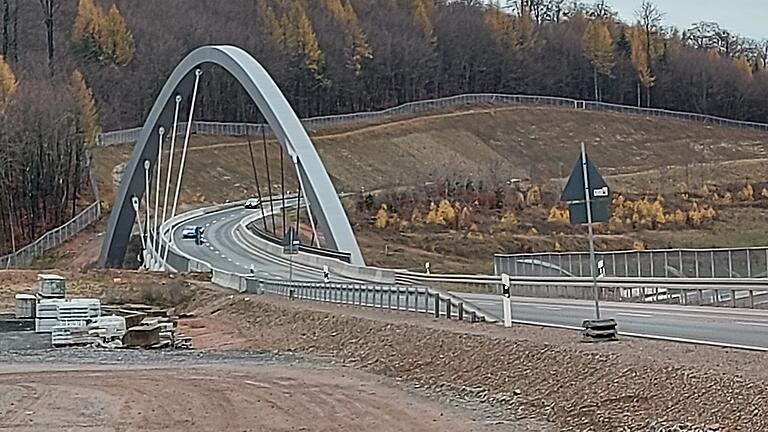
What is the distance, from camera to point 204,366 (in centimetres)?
2623

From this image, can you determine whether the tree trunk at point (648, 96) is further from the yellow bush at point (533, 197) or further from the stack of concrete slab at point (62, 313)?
the stack of concrete slab at point (62, 313)

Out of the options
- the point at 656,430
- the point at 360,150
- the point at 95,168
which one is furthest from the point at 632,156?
the point at 656,430

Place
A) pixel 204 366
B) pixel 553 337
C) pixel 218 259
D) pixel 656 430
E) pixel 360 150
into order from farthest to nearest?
1. pixel 360 150
2. pixel 218 259
3. pixel 204 366
4. pixel 553 337
5. pixel 656 430

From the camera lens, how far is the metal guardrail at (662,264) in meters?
32.1

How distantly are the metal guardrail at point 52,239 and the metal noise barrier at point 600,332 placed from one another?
62888mm

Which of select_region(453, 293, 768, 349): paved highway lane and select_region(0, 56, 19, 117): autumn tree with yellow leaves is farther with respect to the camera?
select_region(0, 56, 19, 117): autumn tree with yellow leaves

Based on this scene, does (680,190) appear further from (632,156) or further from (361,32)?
(361,32)

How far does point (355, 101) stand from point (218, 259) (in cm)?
8561

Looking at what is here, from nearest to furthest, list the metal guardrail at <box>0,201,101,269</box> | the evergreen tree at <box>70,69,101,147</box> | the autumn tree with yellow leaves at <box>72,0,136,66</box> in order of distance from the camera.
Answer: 1. the metal guardrail at <box>0,201,101,269</box>
2. the evergreen tree at <box>70,69,101,147</box>
3. the autumn tree with yellow leaves at <box>72,0,136,66</box>

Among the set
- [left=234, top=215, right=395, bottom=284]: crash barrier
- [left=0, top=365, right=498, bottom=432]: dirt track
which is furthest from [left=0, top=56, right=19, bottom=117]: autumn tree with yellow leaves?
[left=0, top=365, right=498, bottom=432]: dirt track

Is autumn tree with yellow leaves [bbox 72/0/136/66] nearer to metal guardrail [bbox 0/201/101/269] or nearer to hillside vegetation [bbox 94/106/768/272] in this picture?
hillside vegetation [bbox 94/106/768/272]

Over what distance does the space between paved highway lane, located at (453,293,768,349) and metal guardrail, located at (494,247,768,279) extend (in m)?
2.96

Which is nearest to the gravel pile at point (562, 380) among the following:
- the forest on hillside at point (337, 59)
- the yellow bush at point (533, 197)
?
the yellow bush at point (533, 197)

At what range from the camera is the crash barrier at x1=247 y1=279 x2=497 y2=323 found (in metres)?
26.4
